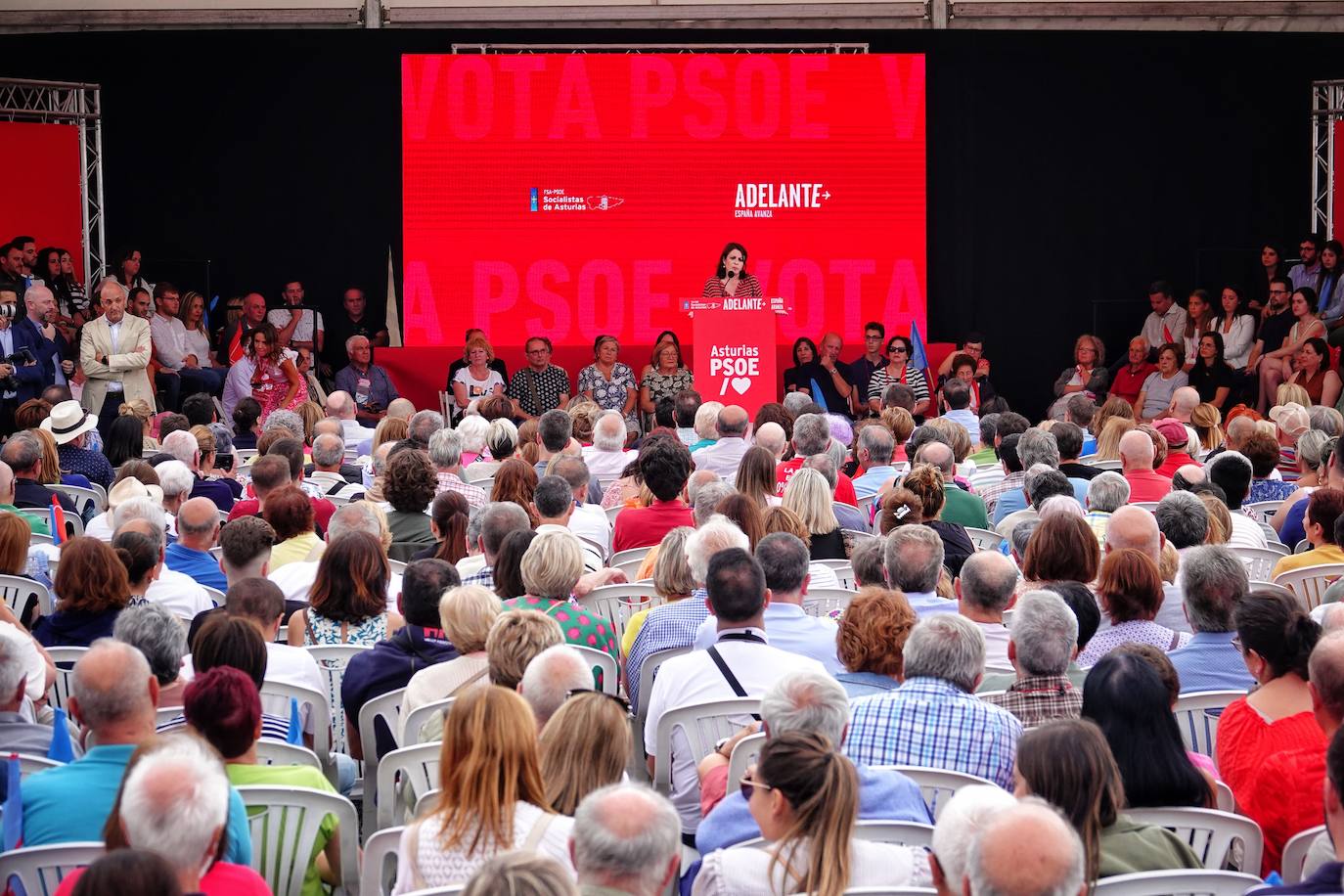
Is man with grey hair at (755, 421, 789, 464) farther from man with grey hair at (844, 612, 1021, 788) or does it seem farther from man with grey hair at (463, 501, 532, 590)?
man with grey hair at (844, 612, 1021, 788)

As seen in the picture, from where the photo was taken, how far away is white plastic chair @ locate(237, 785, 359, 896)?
3525 mm

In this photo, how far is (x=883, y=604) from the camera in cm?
441

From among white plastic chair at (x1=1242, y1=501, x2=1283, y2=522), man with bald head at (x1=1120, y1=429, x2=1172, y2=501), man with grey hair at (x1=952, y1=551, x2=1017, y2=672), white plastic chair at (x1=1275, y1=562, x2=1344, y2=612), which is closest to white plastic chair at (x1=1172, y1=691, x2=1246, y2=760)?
man with grey hair at (x1=952, y1=551, x2=1017, y2=672)

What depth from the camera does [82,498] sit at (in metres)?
7.93

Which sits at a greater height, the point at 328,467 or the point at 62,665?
the point at 328,467

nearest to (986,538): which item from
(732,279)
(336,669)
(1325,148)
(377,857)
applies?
(336,669)

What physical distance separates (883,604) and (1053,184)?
11.6m

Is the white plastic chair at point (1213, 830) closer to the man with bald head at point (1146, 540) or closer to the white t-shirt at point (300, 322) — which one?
the man with bald head at point (1146, 540)

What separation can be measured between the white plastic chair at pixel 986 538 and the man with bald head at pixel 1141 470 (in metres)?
0.88

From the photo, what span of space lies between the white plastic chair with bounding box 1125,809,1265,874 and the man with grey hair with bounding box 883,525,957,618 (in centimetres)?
181

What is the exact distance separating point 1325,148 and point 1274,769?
12735mm

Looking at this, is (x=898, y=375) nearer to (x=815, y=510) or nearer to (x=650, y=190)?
(x=650, y=190)

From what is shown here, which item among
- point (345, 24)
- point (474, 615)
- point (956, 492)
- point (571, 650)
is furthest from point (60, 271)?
point (571, 650)

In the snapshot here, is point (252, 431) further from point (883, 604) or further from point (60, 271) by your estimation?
point (883, 604)
